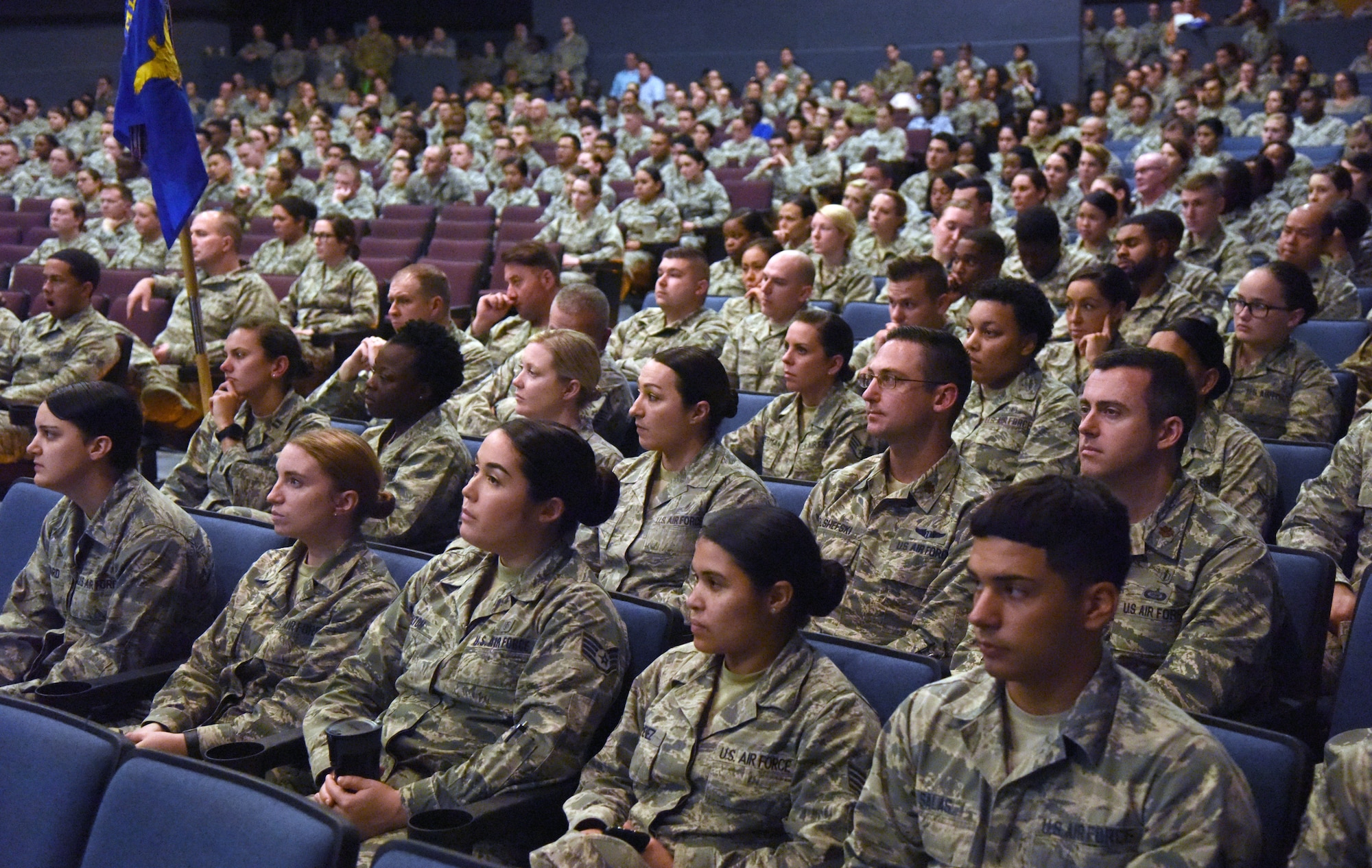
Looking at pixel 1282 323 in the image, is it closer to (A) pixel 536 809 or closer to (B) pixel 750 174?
(A) pixel 536 809

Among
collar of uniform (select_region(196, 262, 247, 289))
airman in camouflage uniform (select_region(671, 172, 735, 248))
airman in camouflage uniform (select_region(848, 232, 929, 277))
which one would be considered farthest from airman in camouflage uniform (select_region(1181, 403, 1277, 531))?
airman in camouflage uniform (select_region(671, 172, 735, 248))

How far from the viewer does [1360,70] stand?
36.0 ft

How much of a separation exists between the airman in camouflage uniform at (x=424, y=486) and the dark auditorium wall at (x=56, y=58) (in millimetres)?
13846

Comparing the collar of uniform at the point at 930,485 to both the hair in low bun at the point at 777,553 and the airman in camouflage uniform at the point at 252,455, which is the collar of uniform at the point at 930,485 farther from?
the airman in camouflage uniform at the point at 252,455

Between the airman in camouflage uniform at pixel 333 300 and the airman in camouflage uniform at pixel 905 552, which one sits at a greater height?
the airman in camouflage uniform at pixel 333 300

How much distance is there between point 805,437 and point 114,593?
5.72 ft

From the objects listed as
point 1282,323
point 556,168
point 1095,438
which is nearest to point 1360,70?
point 556,168

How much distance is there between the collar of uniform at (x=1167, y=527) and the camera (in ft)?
7.07

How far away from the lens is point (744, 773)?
1.83 meters

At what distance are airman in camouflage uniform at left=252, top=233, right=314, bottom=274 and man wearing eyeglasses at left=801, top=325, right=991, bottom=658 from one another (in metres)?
5.05

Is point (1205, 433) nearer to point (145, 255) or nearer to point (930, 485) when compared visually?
point (930, 485)

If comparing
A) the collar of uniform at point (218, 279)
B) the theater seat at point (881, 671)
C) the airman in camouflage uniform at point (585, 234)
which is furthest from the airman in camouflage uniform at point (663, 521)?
the airman in camouflage uniform at point (585, 234)

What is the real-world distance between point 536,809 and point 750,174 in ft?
27.9

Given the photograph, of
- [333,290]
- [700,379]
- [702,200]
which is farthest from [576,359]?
[702,200]
